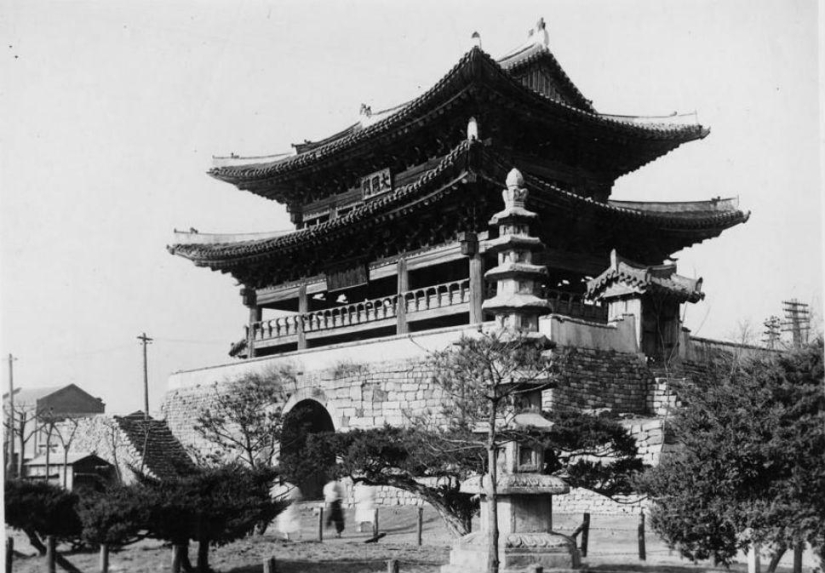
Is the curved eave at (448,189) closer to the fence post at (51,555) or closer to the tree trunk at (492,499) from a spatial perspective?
the tree trunk at (492,499)

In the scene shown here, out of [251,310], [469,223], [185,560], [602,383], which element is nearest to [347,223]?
[469,223]

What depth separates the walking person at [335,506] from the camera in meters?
18.6

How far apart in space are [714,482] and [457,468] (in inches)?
191

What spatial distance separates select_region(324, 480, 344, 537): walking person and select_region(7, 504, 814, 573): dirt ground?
2.80 feet

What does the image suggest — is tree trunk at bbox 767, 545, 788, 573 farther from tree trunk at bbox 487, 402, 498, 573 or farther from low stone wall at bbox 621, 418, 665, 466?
low stone wall at bbox 621, 418, 665, 466

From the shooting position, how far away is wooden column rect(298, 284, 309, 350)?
85.1 feet

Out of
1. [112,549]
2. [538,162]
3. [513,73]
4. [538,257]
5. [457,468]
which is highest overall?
[513,73]

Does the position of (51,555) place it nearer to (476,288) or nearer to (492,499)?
(492,499)

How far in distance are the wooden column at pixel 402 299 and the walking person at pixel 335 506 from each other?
14.2 ft

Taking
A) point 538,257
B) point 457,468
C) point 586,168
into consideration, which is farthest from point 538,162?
point 457,468

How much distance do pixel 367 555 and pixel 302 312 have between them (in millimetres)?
12784

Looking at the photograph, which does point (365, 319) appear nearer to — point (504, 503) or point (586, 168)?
point (586, 168)

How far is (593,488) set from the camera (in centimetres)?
1359

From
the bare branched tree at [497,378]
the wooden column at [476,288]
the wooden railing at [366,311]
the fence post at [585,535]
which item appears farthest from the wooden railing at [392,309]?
the bare branched tree at [497,378]
